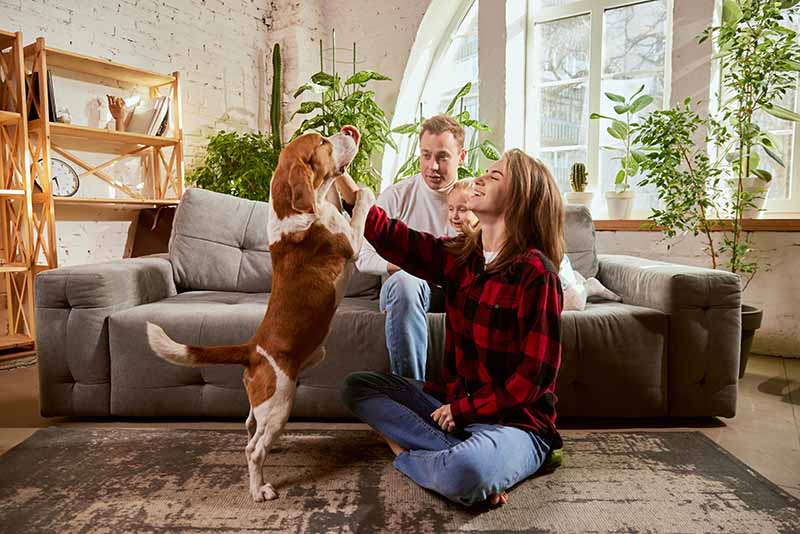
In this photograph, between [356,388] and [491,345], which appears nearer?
[491,345]

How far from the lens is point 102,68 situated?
3.51 meters

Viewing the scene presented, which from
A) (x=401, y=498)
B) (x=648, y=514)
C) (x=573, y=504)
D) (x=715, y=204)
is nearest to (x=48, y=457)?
(x=401, y=498)

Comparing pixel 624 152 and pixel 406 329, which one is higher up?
pixel 624 152

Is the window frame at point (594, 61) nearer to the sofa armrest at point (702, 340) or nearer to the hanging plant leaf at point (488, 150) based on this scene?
the hanging plant leaf at point (488, 150)

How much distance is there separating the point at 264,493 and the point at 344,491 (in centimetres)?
22

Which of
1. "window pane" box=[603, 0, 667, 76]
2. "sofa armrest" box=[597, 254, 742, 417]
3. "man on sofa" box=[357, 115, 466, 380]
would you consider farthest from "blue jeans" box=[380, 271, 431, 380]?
"window pane" box=[603, 0, 667, 76]

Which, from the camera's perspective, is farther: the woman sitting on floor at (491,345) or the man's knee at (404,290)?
the man's knee at (404,290)

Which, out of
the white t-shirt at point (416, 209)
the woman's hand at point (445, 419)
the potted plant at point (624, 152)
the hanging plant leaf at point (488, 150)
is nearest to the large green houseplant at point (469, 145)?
the hanging plant leaf at point (488, 150)

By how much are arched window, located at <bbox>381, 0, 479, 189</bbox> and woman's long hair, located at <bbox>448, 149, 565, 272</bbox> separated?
3228 millimetres

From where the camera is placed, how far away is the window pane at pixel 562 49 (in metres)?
4.04

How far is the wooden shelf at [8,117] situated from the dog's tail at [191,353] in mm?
2379

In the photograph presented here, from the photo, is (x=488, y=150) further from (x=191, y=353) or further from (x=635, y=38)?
(x=191, y=353)

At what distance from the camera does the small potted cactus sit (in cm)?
370

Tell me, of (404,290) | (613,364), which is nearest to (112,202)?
(404,290)
